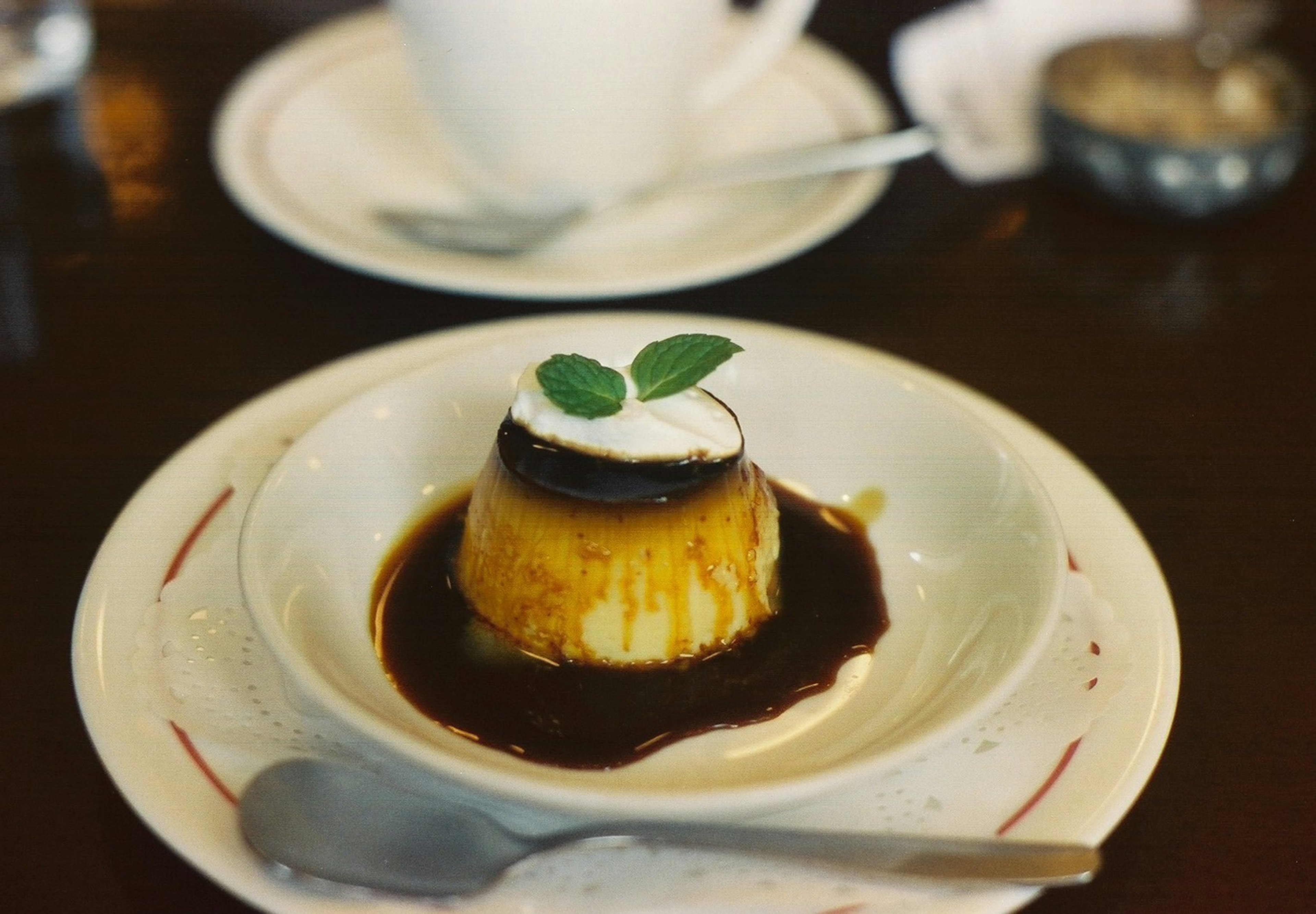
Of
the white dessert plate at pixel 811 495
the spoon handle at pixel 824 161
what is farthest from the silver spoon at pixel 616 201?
the white dessert plate at pixel 811 495

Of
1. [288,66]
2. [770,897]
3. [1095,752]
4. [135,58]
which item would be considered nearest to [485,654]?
[770,897]

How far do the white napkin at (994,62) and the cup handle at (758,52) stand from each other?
10.5 inches

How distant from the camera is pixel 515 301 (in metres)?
1.64

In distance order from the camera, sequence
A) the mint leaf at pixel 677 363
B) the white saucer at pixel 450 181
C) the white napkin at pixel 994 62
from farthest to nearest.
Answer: the white napkin at pixel 994 62 → the white saucer at pixel 450 181 → the mint leaf at pixel 677 363

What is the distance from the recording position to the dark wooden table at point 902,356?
0.93m

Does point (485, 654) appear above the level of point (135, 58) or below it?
below

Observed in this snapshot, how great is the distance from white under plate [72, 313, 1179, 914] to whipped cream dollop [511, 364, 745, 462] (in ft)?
0.70

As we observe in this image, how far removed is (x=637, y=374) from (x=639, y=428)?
0.06 meters

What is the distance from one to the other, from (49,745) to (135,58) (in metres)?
1.61

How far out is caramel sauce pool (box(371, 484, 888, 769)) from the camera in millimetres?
948

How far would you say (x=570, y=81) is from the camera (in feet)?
5.22

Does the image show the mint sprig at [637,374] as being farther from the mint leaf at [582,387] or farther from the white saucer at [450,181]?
the white saucer at [450,181]

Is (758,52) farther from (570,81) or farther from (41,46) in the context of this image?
(41,46)

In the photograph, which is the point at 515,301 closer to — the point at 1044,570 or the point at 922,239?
the point at 922,239
